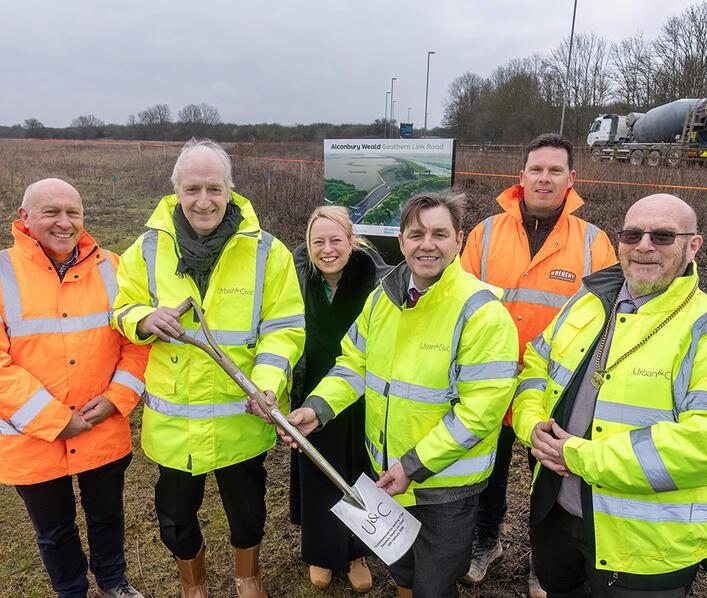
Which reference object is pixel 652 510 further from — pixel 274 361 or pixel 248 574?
pixel 248 574

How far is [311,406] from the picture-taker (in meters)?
2.27

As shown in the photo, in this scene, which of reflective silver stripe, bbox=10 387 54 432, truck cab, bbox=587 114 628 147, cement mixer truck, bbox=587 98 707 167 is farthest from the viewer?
truck cab, bbox=587 114 628 147

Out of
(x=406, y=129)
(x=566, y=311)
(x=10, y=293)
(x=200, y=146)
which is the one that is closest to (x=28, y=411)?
(x=10, y=293)

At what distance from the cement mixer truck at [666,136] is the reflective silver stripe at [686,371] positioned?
16.4 metres

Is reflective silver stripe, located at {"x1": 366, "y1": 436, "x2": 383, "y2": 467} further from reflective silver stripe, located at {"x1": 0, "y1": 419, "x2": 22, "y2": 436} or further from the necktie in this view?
reflective silver stripe, located at {"x1": 0, "y1": 419, "x2": 22, "y2": 436}

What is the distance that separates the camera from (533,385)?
217 cm

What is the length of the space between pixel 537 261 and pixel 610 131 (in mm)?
31732

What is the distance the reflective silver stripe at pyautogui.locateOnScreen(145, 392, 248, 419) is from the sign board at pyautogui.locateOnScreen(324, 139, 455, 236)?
2.62 m

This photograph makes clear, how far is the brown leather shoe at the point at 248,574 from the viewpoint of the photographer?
9.02ft

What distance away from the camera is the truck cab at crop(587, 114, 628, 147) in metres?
29.0

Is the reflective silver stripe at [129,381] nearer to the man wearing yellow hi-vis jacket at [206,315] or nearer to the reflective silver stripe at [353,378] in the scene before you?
the man wearing yellow hi-vis jacket at [206,315]

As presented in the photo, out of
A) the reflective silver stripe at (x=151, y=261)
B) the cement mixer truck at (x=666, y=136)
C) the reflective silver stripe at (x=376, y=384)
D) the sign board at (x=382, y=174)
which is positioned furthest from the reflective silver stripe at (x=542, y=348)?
the cement mixer truck at (x=666, y=136)

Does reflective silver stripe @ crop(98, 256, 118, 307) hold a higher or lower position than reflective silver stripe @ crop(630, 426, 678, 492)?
higher

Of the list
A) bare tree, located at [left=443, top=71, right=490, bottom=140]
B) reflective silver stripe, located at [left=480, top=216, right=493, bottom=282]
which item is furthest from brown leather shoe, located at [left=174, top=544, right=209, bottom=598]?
bare tree, located at [left=443, top=71, right=490, bottom=140]
